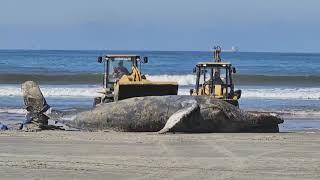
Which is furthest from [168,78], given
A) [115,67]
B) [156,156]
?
[156,156]

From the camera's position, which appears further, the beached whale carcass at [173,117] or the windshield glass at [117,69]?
the windshield glass at [117,69]

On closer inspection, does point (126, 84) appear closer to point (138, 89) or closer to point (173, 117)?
point (138, 89)

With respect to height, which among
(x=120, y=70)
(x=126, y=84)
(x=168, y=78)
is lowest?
(x=126, y=84)

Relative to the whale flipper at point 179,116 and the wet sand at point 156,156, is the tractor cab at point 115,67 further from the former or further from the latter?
the wet sand at point 156,156

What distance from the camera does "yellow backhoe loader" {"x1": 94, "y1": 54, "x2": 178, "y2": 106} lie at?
62.0 feet

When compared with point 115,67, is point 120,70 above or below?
below

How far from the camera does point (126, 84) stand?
742 inches

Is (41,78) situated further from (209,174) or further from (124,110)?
(209,174)

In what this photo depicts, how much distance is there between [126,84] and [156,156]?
775 cm

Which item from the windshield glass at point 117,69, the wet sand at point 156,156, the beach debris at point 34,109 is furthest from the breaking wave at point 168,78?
the wet sand at point 156,156

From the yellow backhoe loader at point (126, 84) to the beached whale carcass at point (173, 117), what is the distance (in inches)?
82.0

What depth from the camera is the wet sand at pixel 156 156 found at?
9.51 meters

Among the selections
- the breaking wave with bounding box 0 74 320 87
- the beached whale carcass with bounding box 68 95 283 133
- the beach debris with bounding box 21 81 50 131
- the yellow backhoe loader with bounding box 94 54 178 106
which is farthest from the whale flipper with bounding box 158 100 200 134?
the breaking wave with bounding box 0 74 320 87

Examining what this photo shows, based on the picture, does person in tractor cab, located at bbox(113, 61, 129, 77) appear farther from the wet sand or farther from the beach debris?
A: the wet sand
